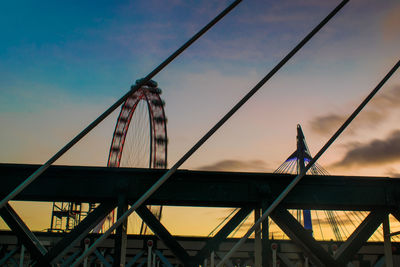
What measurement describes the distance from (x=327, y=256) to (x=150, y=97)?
4748cm

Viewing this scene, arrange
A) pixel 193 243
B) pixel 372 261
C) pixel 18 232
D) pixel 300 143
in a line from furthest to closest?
pixel 300 143 < pixel 372 261 < pixel 193 243 < pixel 18 232

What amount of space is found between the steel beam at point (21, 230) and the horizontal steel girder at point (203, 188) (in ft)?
1.07

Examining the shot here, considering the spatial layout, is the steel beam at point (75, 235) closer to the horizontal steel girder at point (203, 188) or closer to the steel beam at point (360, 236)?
the horizontal steel girder at point (203, 188)

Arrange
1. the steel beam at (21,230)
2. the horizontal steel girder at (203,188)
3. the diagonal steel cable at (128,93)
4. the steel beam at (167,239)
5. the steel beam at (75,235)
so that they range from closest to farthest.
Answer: the diagonal steel cable at (128,93), the steel beam at (75,235), the steel beam at (21,230), the steel beam at (167,239), the horizontal steel girder at (203,188)

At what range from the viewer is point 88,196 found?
557 cm

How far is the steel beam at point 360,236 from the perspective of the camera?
5531 millimetres

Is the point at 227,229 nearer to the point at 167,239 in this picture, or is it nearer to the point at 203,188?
the point at 203,188

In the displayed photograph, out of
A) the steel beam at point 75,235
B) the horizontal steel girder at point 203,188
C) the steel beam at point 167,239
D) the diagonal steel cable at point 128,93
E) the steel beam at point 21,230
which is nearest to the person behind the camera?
the diagonal steel cable at point 128,93

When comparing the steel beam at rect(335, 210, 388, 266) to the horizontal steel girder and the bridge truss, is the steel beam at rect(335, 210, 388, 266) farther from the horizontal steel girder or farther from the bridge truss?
the horizontal steel girder

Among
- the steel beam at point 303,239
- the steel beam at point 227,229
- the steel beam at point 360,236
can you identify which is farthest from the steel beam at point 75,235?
the steel beam at point 360,236

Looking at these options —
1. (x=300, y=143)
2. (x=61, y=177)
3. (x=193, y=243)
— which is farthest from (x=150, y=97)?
(x=61, y=177)

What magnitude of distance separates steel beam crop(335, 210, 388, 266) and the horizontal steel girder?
0.47ft

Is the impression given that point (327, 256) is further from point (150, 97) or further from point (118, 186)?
point (150, 97)

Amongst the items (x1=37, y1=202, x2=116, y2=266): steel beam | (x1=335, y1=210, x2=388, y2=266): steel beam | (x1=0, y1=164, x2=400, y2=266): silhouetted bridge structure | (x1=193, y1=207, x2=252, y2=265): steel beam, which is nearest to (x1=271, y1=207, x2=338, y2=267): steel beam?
(x1=0, y1=164, x2=400, y2=266): silhouetted bridge structure
